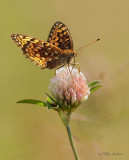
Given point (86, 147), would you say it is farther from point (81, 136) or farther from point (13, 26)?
point (13, 26)

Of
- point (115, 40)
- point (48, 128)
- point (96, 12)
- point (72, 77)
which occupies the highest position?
point (96, 12)

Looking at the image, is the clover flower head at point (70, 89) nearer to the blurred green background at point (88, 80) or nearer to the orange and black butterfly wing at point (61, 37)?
the blurred green background at point (88, 80)

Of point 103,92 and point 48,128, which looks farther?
point 48,128

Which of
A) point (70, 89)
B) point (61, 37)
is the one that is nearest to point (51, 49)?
point (61, 37)

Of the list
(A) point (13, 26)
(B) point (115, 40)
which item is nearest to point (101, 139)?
(B) point (115, 40)

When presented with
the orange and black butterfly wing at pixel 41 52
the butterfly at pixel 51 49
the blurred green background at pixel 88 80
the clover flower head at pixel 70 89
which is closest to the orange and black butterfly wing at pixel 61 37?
the butterfly at pixel 51 49

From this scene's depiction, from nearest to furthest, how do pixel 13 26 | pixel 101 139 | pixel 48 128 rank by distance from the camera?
pixel 101 139 → pixel 48 128 → pixel 13 26

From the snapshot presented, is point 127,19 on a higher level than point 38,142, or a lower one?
higher
